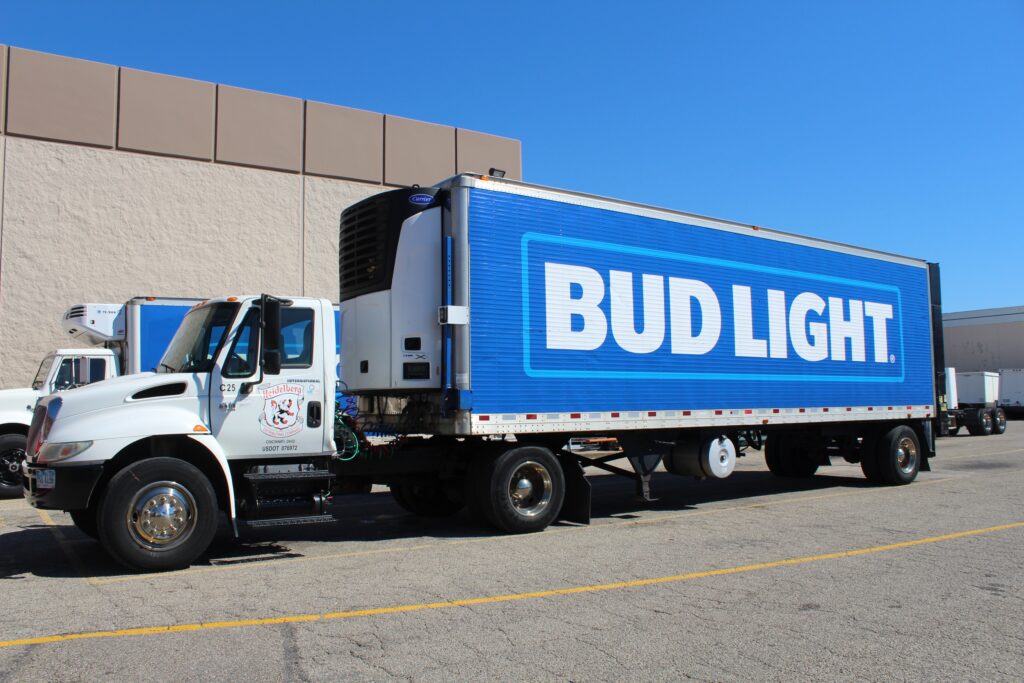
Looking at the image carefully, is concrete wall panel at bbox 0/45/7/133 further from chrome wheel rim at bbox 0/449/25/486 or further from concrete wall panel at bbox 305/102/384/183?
chrome wheel rim at bbox 0/449/25/486

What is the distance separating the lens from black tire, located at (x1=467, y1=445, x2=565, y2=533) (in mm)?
9117

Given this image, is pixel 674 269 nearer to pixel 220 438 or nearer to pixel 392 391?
pixel 392 391

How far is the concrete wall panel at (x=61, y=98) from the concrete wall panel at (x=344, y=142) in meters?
5.24

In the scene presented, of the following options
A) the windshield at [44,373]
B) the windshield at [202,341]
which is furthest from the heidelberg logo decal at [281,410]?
the windshield at [44,373]

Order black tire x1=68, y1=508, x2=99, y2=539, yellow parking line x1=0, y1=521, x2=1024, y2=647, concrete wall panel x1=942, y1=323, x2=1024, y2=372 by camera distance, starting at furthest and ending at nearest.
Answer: concrete wall panel x1=942, y1=323, x2=1024, y2=372, black tire x1=68, y1=508, x2=99, y2=539, yellow parking line x1=0, y1=521, x2=1024, y2=647

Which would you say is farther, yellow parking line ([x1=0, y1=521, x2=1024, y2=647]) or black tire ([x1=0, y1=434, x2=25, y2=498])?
black tire ([x1=0, y1=434, x2=25, y2=498])

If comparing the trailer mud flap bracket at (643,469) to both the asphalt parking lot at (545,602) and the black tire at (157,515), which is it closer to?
the asphalt parking lot at (545,602)

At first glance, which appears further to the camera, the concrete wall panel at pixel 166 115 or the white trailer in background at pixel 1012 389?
the white trailer in background at pixel 1012 389

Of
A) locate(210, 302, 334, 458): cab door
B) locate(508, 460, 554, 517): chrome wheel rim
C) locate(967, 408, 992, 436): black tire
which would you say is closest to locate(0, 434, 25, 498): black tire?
locate(210, 302, 334, 458): cab door

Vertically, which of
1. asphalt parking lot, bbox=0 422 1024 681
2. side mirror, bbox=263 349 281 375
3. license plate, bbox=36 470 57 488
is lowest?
asphalt parking lot, bbox=0 422 1024 681

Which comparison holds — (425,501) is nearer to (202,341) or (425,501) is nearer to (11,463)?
(202,341)

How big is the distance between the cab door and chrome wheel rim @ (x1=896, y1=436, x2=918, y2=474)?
10.5 meters

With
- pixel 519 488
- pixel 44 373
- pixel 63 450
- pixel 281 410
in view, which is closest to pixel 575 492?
pixel 519 488

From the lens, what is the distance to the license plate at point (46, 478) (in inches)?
276
